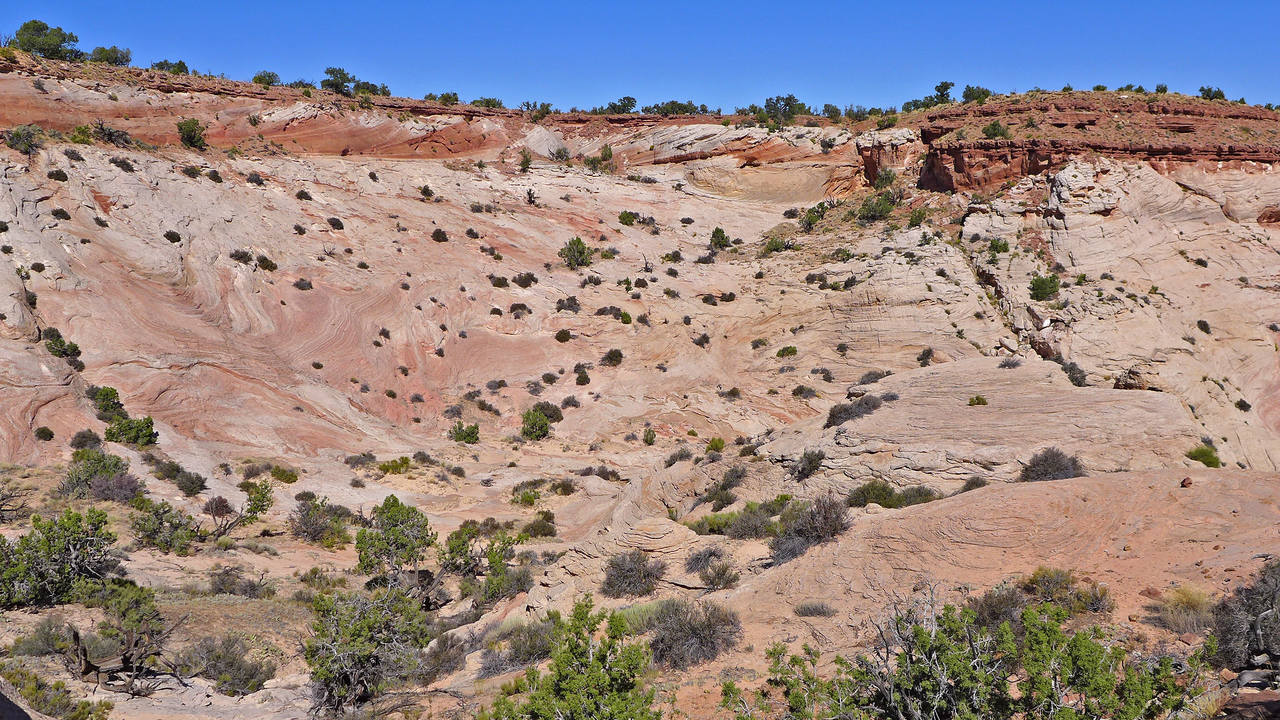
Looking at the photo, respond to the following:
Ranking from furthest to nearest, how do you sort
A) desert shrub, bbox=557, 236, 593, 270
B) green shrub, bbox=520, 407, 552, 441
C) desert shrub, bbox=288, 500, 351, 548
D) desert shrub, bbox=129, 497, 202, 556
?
desert shrub, bbox=557, 236, 593, 270
green shrub, bbox=520, 407, 552, 441
desert shrub, bbox=288, 500, 351, 548
desert shrub, bbox=129, 497, 202, 556

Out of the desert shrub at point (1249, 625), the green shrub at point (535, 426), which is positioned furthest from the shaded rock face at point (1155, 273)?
the green shrub at point (535, 426)

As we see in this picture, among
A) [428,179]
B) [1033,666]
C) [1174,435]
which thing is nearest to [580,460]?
[1174,435]

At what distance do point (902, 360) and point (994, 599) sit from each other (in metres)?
24.1

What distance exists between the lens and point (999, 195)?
3934cm

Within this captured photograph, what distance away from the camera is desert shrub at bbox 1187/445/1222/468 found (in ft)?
44.7

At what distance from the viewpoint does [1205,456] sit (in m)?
13.7

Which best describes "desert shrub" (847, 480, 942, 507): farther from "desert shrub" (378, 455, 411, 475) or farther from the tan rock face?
"desert shrub" (378, 455, 411, 475)

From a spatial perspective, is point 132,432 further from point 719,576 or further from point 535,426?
point 719,576

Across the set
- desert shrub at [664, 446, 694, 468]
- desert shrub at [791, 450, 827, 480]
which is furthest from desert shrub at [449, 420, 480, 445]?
desert shrub at [791, 450, 827, 480]

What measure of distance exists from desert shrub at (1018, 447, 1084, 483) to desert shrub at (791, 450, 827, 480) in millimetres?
3993

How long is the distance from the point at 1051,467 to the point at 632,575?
8.31 metres

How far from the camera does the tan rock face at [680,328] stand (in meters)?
11.2

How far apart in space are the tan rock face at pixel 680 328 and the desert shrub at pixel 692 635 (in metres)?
0.25

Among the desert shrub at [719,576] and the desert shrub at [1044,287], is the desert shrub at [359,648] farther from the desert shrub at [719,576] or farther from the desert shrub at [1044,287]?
the desert shrub at [1044,287]
